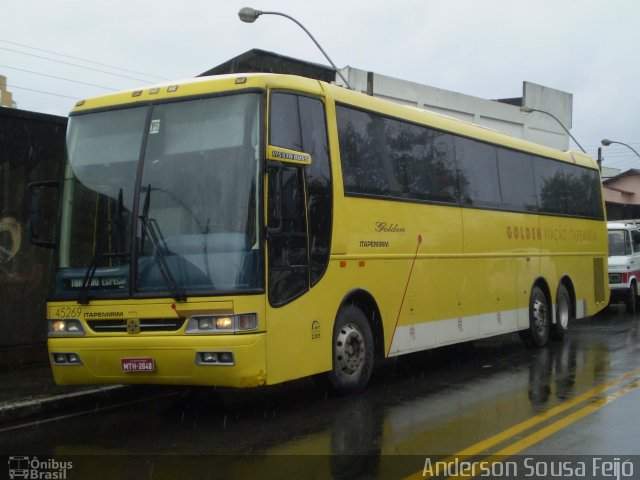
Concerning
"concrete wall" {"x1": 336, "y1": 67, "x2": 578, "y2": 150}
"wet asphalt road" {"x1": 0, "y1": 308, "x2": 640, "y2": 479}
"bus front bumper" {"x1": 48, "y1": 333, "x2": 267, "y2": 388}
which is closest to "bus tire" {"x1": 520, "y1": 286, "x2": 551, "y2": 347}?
"wet asphalt road" {"x1": 0, "y1": 308, "x2": 640, "y2": 479}

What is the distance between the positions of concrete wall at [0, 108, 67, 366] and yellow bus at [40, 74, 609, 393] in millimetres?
3035

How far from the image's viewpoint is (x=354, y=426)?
25.7 ft

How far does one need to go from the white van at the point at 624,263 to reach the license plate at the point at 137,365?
17351 mm

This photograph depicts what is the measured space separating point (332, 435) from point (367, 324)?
246cm

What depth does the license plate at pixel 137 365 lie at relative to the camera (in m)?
7.93

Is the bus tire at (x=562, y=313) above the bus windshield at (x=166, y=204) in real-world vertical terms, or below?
below

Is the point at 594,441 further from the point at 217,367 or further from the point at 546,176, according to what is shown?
the point at 546,176

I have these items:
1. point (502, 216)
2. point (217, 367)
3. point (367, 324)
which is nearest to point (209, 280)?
point (217, 367)

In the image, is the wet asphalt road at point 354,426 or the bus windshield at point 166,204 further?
the bus windshield at point 166,204

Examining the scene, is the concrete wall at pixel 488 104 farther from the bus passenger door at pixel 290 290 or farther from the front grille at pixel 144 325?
the front grille at pixel 144 325

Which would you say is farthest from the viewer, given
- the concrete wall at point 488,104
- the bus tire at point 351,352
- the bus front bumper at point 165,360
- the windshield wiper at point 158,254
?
the concrete wall at point 488,104

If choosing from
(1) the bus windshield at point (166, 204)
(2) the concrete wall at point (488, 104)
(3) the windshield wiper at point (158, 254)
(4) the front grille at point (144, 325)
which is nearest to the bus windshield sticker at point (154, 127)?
(1) the bus windshield at point (166, 204)

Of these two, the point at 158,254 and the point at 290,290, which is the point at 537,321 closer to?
the point at 290,290

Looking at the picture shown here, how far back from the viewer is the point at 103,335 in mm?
8227
